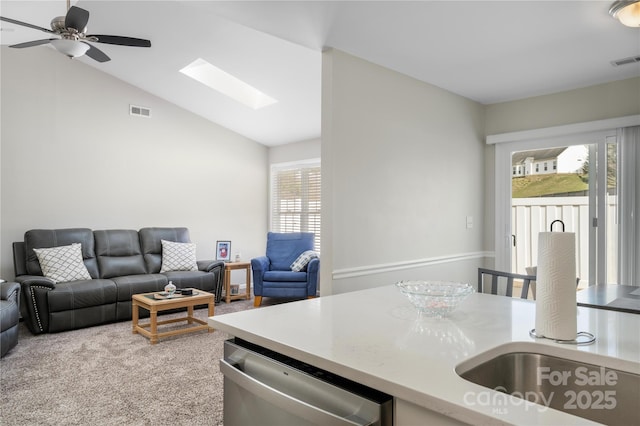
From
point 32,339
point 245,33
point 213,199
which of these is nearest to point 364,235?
point 245,33

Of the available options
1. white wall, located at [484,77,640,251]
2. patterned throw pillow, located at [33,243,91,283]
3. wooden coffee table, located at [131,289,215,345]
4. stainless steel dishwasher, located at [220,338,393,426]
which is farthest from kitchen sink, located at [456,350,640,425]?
patterned throw pillow, located at [33,243,91,283]

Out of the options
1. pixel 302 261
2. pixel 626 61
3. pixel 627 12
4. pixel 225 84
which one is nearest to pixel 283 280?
pixel 302 261

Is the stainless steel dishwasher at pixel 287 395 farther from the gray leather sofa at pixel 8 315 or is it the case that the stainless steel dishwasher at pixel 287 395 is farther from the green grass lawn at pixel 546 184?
the green grass lawn at pixel 546 184

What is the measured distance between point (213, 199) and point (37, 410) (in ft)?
13.8

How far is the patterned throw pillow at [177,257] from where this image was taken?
5.48 meters

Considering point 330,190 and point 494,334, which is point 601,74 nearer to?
point 330,190

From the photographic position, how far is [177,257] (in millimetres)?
5523

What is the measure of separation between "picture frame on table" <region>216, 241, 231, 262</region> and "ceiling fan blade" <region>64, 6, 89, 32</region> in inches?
150

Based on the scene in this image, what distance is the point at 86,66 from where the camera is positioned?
5.31 metres

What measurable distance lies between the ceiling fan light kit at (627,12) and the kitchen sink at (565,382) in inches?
87.9

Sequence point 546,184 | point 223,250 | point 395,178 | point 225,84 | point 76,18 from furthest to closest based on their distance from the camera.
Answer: point 223,250
point 225,84
point 546,184
point 395,178
point 76,18

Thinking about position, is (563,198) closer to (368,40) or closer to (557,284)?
(368,40)

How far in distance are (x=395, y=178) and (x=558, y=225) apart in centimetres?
170

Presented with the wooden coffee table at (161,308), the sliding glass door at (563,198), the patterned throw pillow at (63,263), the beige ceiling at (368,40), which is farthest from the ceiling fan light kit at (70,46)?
the sliding glass door at (563,198)
